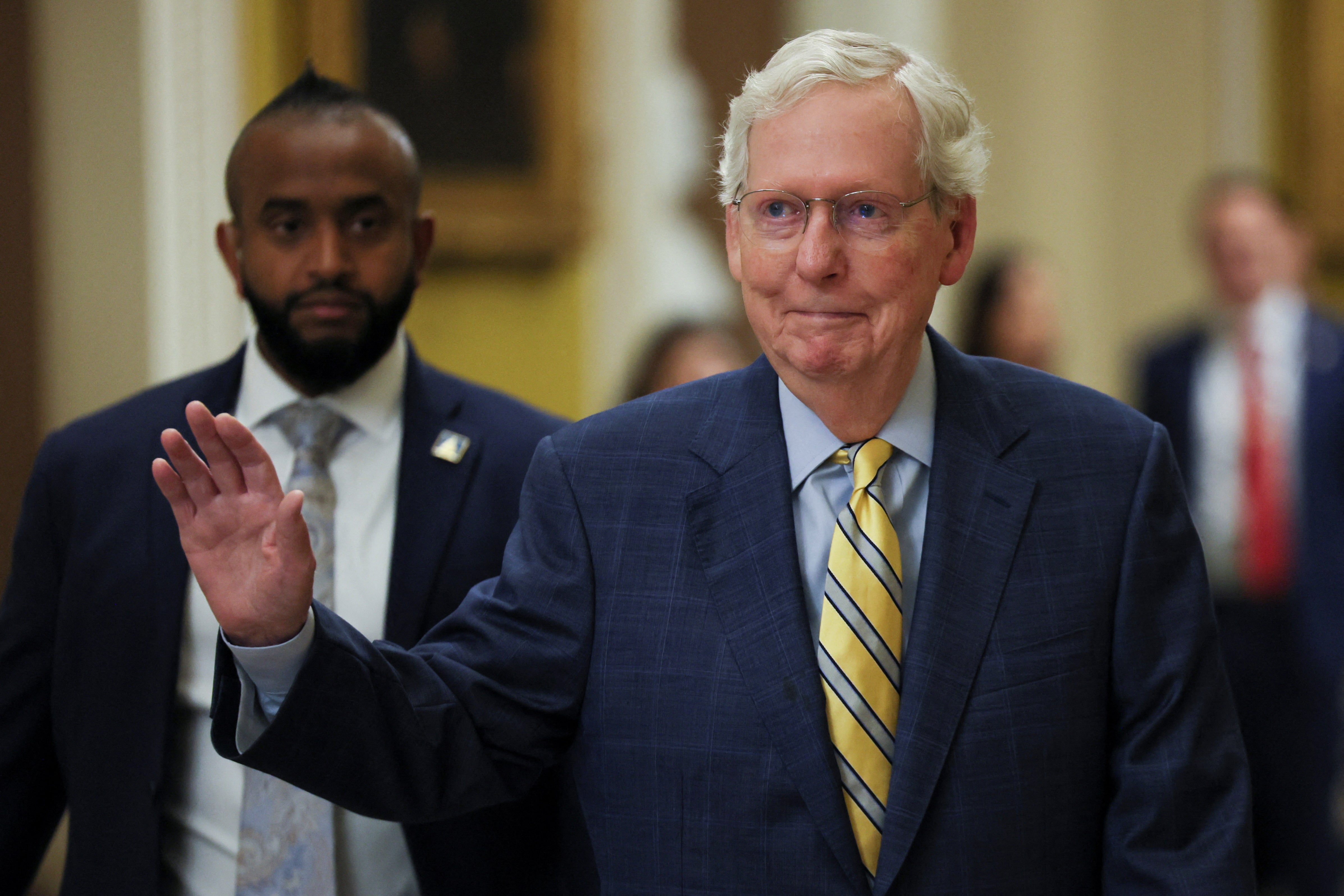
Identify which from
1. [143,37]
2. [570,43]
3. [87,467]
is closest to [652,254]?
[570,43]

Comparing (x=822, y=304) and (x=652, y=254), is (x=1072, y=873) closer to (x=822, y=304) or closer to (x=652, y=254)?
(x=822, y=304)

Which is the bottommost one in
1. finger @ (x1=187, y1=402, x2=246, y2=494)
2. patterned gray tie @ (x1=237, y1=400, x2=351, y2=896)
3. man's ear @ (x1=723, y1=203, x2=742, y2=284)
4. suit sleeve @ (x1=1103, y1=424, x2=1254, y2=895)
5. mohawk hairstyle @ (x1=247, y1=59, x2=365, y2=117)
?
patterned gray tie @ (x1=237, y1=400, x2=351, y2=896)

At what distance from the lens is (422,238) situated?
2584mm

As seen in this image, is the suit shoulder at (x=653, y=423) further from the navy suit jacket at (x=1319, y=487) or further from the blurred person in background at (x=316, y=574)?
the navy suit jacket at (x=1319, y=487)

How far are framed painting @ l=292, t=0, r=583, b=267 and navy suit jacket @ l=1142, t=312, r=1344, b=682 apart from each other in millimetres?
2458

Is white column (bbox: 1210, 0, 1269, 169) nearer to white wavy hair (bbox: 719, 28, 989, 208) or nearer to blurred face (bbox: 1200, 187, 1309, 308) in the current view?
blurred face (bbox: 1200, 187, 1309, 308)

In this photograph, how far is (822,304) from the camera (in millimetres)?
2014

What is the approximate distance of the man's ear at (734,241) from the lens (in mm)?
2123

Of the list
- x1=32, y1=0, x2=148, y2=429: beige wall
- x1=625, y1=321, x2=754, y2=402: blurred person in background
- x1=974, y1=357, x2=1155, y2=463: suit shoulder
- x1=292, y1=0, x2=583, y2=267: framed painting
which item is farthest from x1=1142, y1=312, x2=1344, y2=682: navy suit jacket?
x1=974, y1=357, x2=1155, y2=463: suit shoulder

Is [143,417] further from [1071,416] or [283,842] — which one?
[1071,416]

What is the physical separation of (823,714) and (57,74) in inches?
118

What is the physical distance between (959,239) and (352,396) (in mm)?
968

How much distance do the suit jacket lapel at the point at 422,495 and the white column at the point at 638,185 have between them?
3746mm

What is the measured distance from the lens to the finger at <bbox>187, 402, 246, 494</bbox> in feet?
6.16
